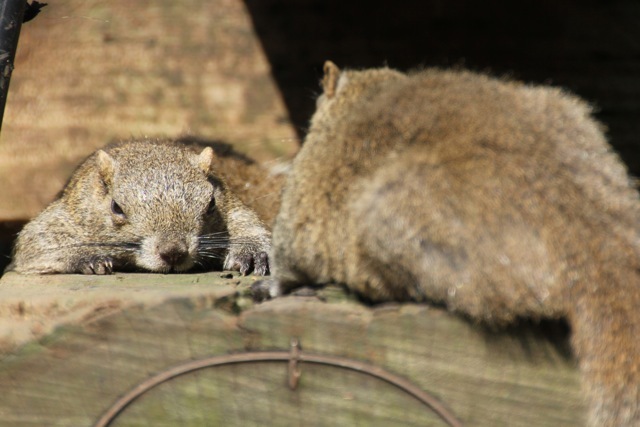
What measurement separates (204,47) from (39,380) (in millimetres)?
3218

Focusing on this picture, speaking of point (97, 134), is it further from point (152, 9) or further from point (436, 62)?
point (436, 62)

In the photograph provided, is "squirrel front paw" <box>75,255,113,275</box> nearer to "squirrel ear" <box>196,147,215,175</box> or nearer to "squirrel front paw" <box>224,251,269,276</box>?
"squirrel front paw" <box>224,251,269,276</box>

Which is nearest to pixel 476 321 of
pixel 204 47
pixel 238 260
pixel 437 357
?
pixel 437 357

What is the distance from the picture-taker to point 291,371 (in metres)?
2.96

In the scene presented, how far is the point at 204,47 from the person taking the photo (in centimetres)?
577

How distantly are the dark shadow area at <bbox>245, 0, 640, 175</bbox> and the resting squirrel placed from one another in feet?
7.40

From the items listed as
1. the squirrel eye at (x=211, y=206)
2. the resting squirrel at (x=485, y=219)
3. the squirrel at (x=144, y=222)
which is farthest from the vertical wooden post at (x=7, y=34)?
the squirrel eye at (x=211, y=206)

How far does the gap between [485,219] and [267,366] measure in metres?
0.86

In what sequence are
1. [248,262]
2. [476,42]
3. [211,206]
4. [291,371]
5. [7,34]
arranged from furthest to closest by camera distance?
[476,42] < [211,206] < [248,262] < [7,34] < [291,371]

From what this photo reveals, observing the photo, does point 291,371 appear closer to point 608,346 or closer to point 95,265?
point 608,346

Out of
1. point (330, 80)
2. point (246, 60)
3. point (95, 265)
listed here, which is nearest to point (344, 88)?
point (330, 80)

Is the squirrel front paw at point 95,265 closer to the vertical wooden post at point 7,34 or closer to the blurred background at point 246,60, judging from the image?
the vertical wooden post at point 7,34

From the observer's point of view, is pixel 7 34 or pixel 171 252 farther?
pixel 171 252

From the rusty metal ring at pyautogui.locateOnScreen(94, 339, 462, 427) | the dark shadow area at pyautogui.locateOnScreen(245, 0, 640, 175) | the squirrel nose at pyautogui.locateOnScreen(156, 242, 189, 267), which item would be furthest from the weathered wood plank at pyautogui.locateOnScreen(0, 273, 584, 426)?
the dark shadow area at pyautogui.locateOnScreen(245, 0, 640, 175)
